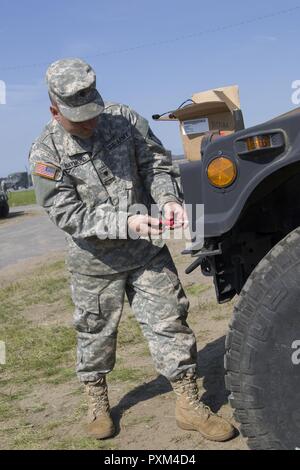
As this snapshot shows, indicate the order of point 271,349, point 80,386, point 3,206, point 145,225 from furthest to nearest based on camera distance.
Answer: point 3,206
point 80,386
point 145,225
point 271,349

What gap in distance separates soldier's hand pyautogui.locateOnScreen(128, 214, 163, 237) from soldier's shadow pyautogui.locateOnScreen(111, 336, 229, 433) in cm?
108

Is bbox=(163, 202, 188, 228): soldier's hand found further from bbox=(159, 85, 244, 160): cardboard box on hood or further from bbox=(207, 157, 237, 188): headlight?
bbox=(159, 85, 244, 160): cardboard box on hood

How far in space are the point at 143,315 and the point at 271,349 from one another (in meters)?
1.07

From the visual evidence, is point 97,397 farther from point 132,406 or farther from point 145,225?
point 145,225

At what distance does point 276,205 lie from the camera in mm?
2709

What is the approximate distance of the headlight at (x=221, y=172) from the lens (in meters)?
2.33

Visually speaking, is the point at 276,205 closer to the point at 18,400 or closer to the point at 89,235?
the point at 89,235

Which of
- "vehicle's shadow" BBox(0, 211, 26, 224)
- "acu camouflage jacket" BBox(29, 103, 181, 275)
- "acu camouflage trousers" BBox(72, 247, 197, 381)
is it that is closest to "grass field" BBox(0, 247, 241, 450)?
"acu camouflage trousers" BBox(72, 247, 197, 381)

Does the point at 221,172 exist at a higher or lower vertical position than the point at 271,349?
higher

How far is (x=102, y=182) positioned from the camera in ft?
10.4

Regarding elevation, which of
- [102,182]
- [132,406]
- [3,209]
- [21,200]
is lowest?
[21,200]

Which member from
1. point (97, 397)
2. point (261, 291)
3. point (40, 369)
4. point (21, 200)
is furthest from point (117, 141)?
point (21, 200)

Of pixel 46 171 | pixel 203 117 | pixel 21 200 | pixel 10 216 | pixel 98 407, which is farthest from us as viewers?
pixel 21 200
